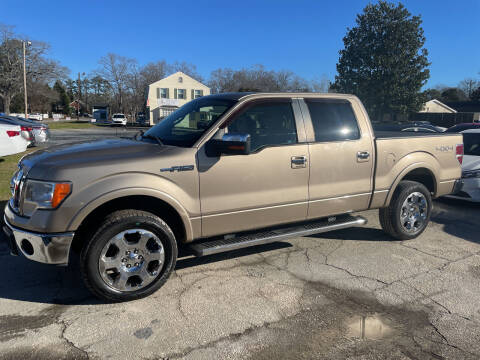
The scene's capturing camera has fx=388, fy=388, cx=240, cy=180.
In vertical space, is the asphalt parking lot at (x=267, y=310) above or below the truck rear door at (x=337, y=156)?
below

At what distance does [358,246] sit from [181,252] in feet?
7.66

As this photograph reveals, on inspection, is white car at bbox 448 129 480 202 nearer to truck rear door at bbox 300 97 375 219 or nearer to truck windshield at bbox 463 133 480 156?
truck windshield at bbox 463 133 480 156

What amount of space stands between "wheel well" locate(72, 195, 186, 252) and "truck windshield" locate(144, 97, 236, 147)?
653 millimetres

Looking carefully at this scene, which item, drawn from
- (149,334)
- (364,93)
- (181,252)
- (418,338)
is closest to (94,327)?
(149,334)

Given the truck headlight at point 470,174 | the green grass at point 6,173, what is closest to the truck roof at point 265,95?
the truck headlight at point 470,174

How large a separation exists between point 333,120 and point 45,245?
3.38m

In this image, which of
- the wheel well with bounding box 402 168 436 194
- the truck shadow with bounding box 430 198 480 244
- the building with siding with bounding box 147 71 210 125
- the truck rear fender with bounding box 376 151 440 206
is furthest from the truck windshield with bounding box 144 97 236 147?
the building with siding with bounding box 147 71 210 125

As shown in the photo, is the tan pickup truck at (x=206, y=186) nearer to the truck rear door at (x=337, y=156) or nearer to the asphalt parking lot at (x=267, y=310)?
the truck rear door at (x=337, y=156)

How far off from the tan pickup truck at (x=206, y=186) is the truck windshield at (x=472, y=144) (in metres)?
3.36

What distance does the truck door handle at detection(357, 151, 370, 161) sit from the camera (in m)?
4.73

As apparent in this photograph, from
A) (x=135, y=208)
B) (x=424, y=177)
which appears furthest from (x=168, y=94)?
(x=135, y=208)

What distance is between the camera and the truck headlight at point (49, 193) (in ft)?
10.6

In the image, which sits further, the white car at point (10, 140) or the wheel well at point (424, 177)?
the white car at point (10, 140)

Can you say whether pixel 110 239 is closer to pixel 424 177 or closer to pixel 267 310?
pixel 267 310
